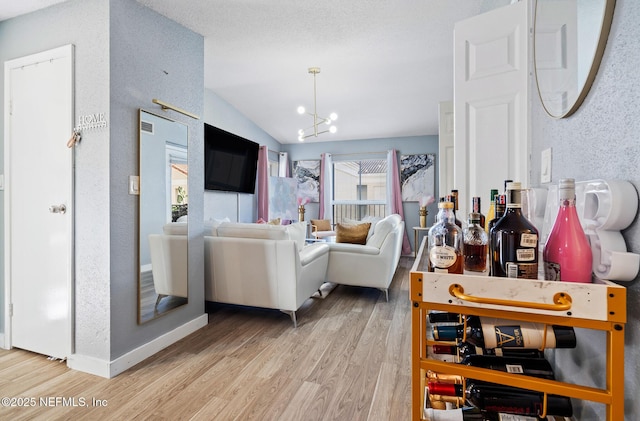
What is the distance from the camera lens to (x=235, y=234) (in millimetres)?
2896

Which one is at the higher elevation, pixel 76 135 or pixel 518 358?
pixel 76 135

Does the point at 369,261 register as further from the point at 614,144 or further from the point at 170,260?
the point at 614,144

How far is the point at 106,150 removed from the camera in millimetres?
1943

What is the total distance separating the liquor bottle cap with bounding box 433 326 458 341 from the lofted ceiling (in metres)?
2.06

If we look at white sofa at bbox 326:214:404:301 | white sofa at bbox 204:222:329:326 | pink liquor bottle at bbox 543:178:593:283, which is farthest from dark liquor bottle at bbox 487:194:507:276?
white sofa at bbox 326:214:404:301

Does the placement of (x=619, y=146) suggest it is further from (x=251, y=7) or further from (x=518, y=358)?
(x=251, y=7)

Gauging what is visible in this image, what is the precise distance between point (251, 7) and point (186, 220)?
1.73 m

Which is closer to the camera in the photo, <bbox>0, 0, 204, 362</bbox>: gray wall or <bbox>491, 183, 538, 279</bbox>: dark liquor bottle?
<bbox>491, 183, 538, 279</bbox>: dark liquor bottle

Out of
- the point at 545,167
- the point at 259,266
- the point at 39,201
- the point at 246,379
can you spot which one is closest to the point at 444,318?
the point at 545,167

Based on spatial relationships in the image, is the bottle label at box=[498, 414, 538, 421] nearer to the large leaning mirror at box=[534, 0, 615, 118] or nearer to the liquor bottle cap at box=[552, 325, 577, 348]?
the liquor bottle cap at box=[552, 325, 577, 348]

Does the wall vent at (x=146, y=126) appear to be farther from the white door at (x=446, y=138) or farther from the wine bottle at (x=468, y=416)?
the white door at (x=446, y=138)

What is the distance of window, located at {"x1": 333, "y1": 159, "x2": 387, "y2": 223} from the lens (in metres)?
6.49

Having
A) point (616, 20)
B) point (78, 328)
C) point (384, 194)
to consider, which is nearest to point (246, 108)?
point (384, 194)

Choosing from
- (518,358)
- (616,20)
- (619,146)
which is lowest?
(518,358)
